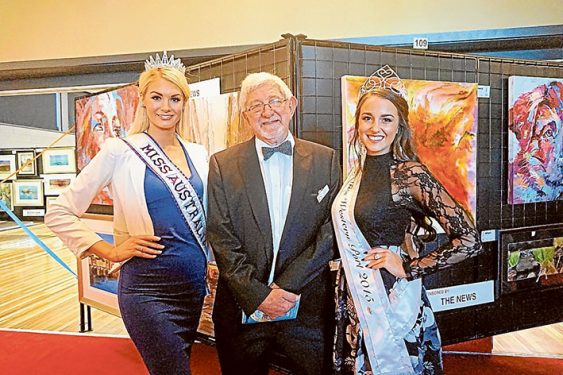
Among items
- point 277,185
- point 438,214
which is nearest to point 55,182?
point 277,185

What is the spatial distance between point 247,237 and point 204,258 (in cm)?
16

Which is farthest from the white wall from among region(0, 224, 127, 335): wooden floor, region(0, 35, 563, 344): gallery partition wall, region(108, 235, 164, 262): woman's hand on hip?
region(108, 235, 164, 262): woman's hand on hip

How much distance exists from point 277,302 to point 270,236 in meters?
0.19

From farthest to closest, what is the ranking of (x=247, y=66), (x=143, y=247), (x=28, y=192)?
1. (x=28, y=192)
2. (x=247, y=66)
3. (x=143, y=247)

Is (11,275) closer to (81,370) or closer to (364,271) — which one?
(81,370)

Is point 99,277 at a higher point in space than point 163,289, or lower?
lower

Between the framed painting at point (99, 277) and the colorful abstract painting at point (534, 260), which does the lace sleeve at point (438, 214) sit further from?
the framed painting at point (99, 277)

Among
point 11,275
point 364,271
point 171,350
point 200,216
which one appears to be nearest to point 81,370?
point 171,350

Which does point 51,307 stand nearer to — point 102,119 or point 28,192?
point 102,119

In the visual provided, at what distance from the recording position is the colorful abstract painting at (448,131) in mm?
2197

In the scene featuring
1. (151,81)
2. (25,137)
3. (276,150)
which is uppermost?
(25,137)

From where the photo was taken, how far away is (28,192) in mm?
10000

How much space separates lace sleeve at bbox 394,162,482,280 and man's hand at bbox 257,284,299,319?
366 mm

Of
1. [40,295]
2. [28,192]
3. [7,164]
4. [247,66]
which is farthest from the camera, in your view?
[7,164]
